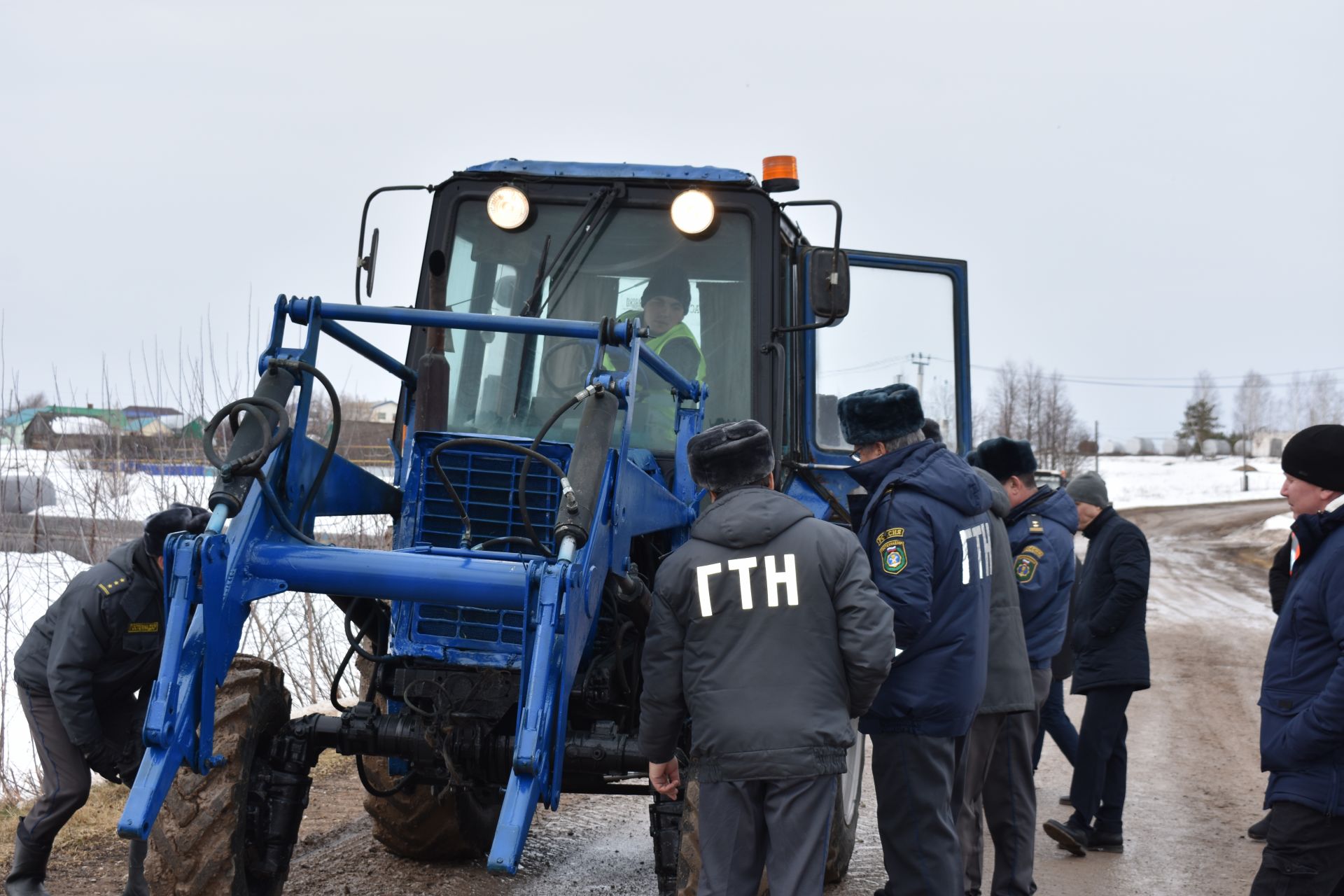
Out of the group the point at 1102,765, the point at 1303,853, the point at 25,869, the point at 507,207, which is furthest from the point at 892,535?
the point at 25,869

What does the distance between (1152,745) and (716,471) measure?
6.22 metres

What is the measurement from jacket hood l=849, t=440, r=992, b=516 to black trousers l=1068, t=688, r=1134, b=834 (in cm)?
240

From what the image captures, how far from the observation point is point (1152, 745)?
862 cm

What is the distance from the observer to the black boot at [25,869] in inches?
188

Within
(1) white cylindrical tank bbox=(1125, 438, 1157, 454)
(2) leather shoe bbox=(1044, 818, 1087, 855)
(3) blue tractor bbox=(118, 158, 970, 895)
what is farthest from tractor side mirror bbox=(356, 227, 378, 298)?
(1) white cylindrical tank bbox=(1125, 438, 1157, 454)

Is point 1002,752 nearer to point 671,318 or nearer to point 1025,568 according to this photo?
point 1025,568

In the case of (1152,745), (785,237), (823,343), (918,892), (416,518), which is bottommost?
(1152,745)

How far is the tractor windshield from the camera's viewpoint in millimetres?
5078

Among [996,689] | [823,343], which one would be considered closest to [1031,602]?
[996,689]

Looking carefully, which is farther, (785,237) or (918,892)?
(785,237)

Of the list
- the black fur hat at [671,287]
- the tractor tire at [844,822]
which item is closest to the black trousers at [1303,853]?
the tractor tire at [844,822]

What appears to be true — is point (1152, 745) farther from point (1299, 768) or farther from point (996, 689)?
point (1299, 768)

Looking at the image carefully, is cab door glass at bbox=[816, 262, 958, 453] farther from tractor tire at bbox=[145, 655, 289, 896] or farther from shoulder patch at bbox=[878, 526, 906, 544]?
tractor tire at bbox=[145, 655, 289, 896]

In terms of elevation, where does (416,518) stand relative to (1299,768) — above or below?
above
